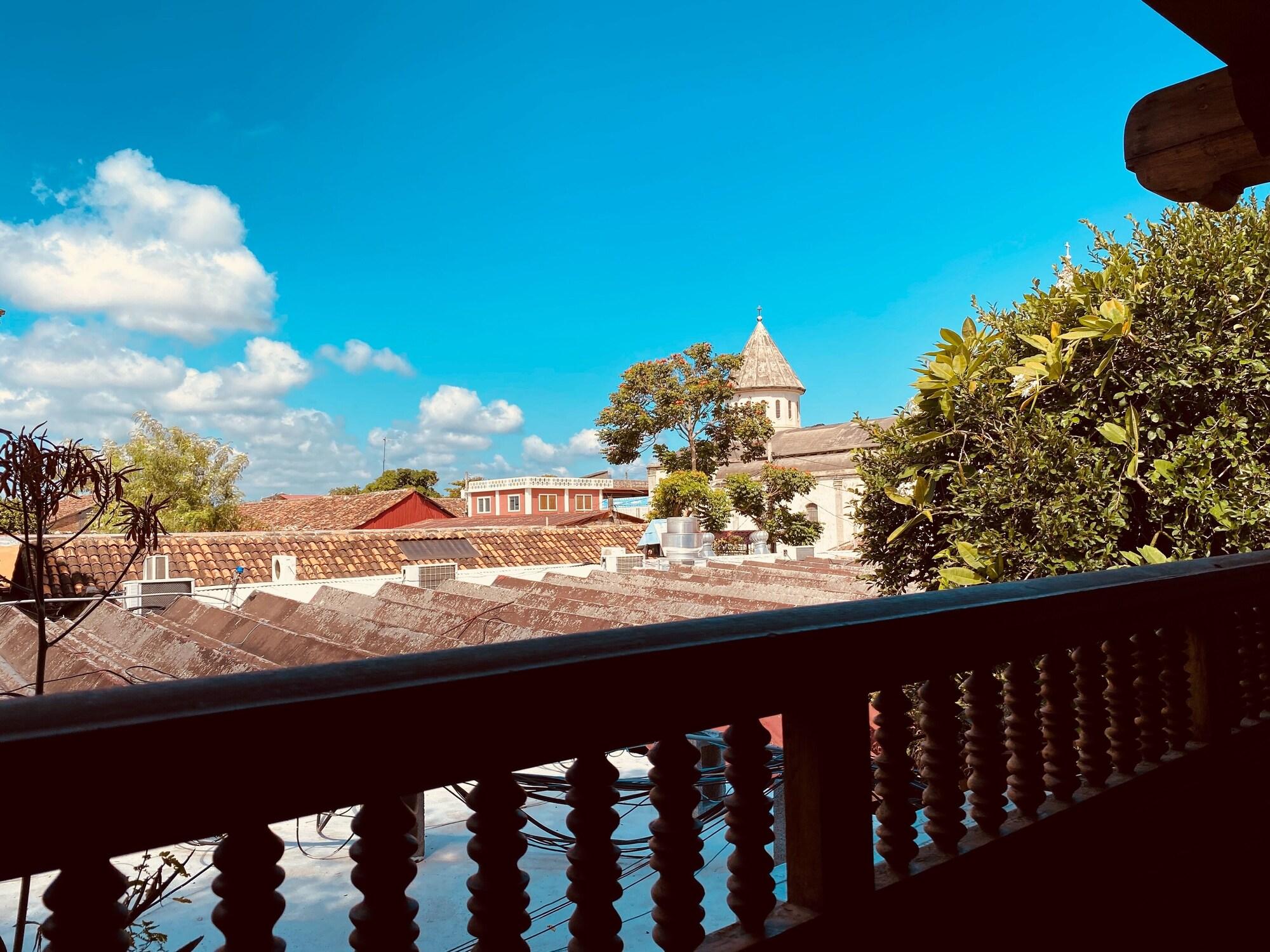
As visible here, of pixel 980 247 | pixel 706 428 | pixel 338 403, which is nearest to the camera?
pixel 706 428

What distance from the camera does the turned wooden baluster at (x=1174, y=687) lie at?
2.35 meters

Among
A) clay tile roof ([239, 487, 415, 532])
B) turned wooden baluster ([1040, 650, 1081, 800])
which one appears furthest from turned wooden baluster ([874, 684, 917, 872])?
clay tile roof ([239, 487, 415, 532])

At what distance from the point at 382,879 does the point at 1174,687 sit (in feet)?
7.16

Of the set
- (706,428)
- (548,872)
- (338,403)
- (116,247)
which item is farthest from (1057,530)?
(116,247)

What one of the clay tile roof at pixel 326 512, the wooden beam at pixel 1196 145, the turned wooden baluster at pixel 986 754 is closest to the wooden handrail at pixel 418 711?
the turned wooden baluster at pixel 986 754

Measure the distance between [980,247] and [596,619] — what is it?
3629cm

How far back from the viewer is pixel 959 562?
4582 mm

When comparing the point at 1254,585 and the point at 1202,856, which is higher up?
the point at 1254,585

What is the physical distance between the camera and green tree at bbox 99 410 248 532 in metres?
27.0

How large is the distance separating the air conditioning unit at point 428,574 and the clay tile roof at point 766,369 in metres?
48.3

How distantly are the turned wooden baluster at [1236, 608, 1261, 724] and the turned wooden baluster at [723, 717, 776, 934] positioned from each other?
2.06m

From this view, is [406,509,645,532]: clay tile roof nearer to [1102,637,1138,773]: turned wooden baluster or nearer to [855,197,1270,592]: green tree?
[855,197,1270,592]: green tree

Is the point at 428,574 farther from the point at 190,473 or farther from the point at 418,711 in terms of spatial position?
the point at 190,473

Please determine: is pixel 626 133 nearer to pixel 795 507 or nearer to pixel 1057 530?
pixel 795 507
